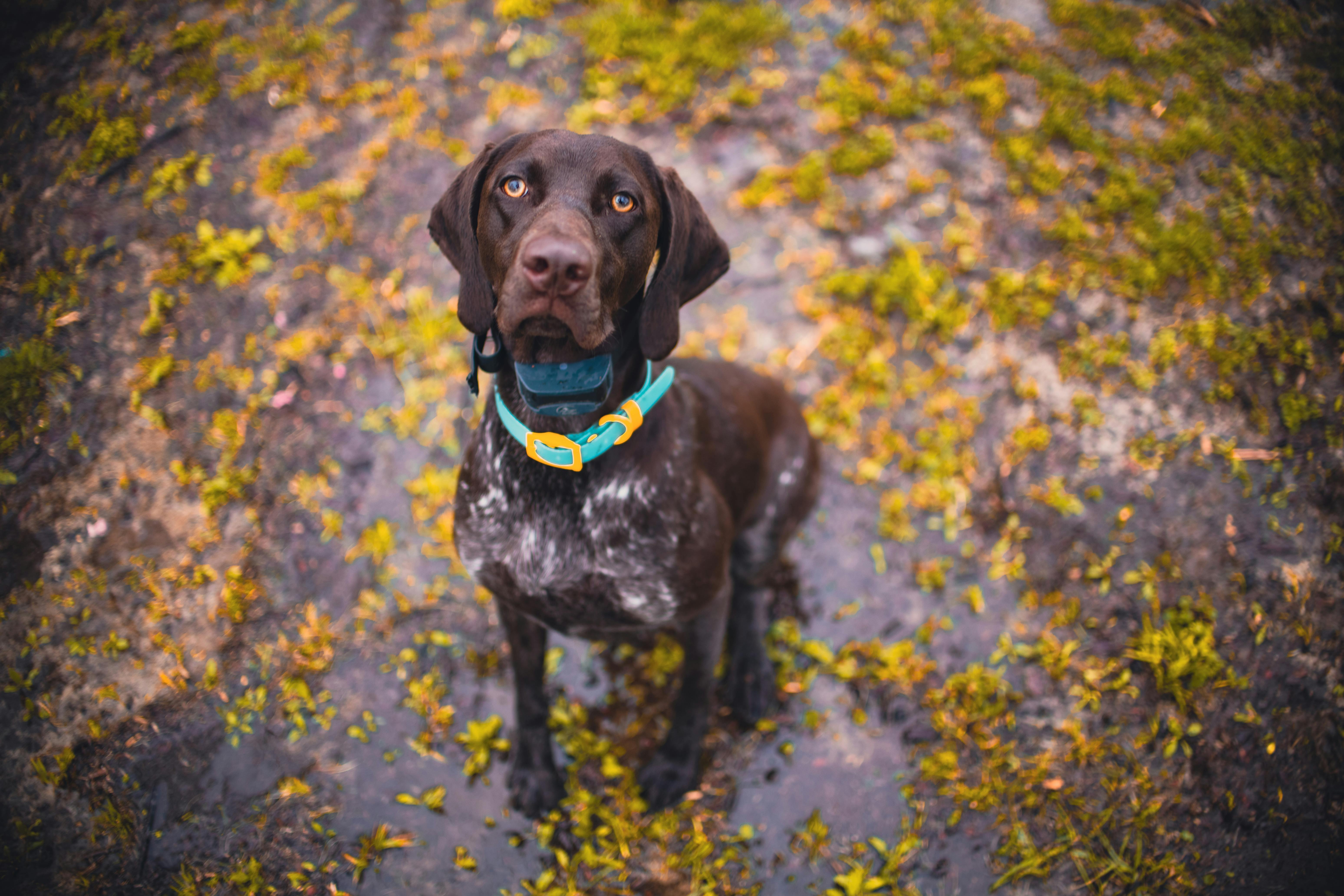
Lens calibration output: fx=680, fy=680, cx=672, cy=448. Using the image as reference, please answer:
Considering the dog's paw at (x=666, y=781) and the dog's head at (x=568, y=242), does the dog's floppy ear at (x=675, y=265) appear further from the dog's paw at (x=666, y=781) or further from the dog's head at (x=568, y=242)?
the dog's paw at (x=666, y=781)

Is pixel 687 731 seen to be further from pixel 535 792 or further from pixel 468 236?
pixel 468 236

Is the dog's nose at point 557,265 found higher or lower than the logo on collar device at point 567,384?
higher

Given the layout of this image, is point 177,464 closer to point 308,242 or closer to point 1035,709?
point 308,242

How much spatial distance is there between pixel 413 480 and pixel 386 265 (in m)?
1.69

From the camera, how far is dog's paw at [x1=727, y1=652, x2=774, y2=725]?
146 inches

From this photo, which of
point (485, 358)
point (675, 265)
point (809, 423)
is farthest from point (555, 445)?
point (809, 423)

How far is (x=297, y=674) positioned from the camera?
3678 millimetres

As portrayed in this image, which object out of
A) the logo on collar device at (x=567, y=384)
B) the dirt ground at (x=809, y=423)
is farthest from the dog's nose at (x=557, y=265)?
the dirt ground at (x=809, y=423)

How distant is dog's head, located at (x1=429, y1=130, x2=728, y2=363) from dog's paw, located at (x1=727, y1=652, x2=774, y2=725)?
83.2 inches

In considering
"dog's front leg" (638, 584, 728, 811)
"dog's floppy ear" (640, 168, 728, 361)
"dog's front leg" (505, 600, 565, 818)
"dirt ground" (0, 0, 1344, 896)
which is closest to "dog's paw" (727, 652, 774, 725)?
"dirt ground" (0, 0, 1344, 896)

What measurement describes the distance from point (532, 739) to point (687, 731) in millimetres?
766

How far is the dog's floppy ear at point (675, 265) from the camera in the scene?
8.01 feet

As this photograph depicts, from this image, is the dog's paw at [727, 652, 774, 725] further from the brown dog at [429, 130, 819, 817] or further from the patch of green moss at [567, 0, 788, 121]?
the patch of green moss at [567, 0, 788, 121]

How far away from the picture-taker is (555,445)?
2.39 metres
